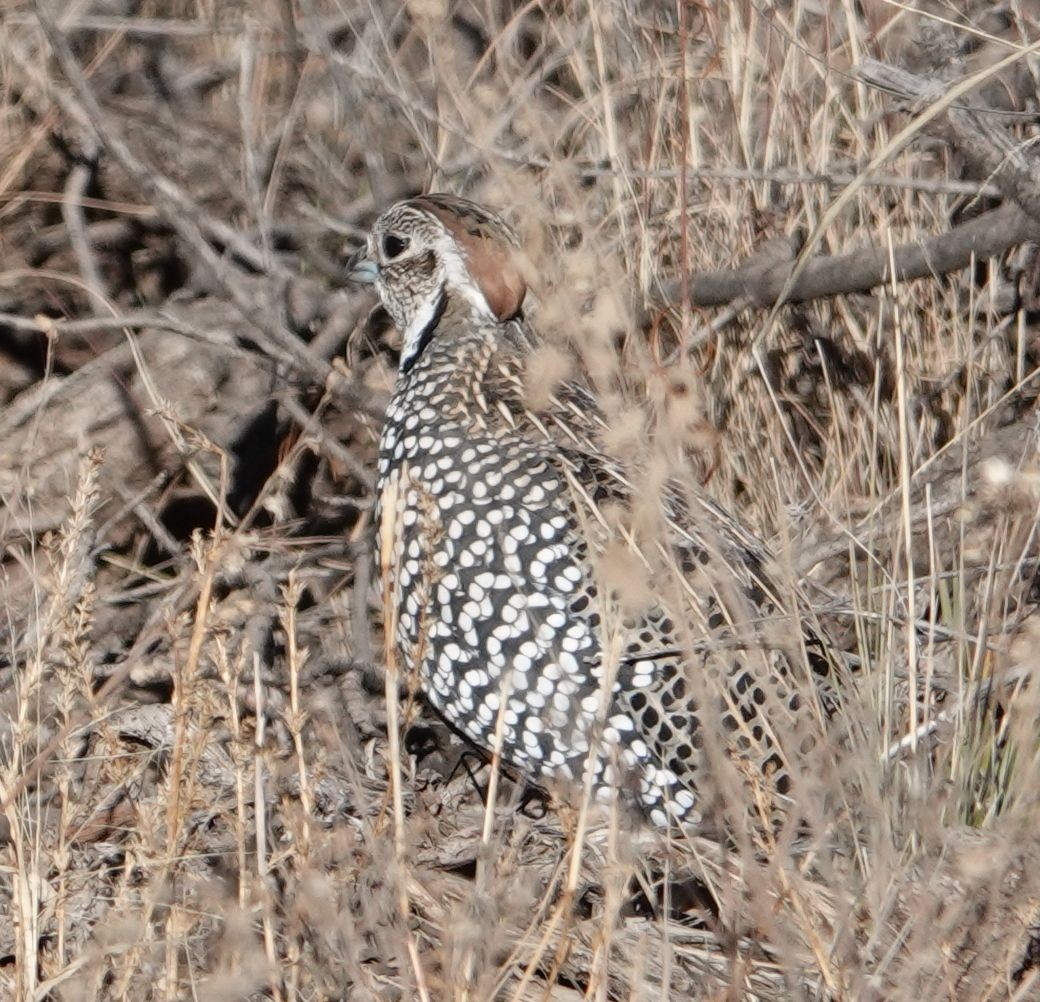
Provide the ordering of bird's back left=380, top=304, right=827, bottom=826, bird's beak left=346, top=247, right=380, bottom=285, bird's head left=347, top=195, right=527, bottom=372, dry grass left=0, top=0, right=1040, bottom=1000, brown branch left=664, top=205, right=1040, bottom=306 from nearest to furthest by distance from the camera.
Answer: dry grass left=0, top=0, right=1040, bottom=1000
bird's back left=380, top=304, right=827, bottom=826
bird's head left=347, top=195, right=527, bottom=372
brown branch left=664, top=205, right=1040, bottom=306
bird's beak left=346, top=247, right=380, bottom=285

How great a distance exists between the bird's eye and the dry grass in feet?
1.26

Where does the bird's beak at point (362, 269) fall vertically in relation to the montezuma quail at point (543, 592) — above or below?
above

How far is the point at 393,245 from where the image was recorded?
4.29 m

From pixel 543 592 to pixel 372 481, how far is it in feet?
3.93

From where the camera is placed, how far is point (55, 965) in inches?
110

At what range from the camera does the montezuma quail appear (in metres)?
3.54

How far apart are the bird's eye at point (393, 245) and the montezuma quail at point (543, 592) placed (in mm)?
155

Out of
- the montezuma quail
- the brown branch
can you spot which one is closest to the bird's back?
the montezuma quail

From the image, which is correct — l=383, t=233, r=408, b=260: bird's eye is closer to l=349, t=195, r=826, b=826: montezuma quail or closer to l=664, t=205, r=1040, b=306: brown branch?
l=349, t=195, r=826, b=826: montezuma quail

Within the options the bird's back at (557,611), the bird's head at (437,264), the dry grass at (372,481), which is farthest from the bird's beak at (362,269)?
the bird's back at (557,611)

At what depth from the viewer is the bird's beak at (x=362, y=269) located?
4.36 metres

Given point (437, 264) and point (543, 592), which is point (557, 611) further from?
point (437, 264)

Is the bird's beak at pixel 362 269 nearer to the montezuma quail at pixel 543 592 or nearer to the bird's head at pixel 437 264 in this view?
the bird's head at pixel 437 264

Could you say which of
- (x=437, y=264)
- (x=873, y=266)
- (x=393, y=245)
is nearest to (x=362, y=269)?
(x=393, y=245)
